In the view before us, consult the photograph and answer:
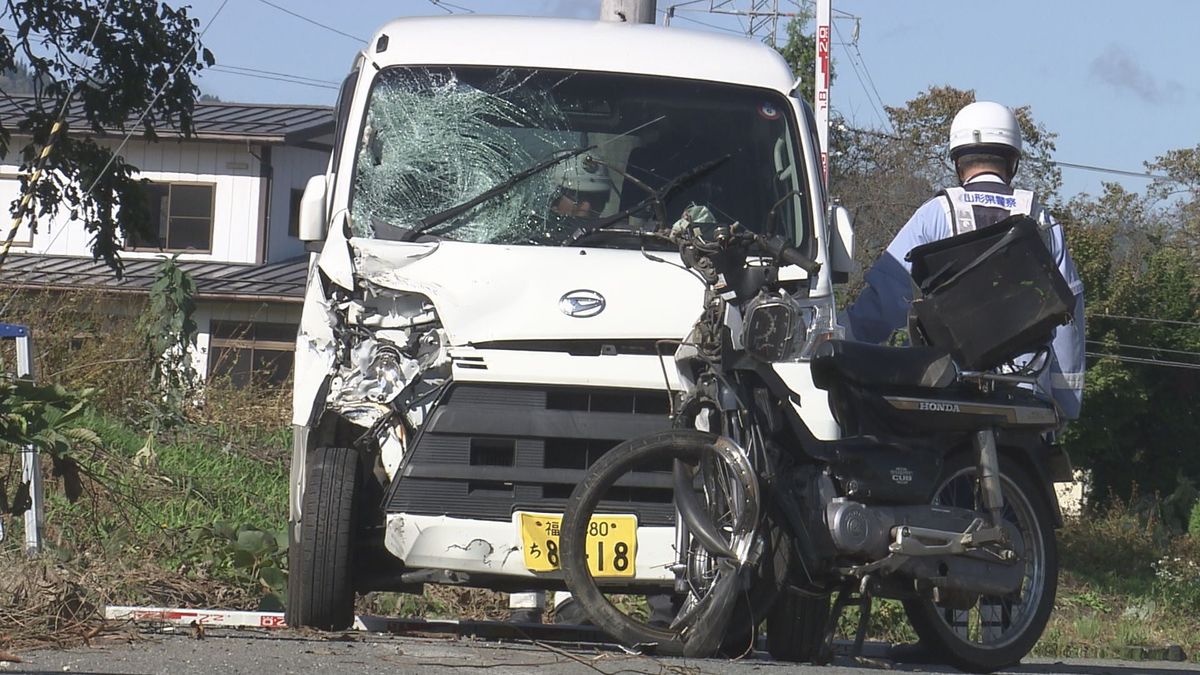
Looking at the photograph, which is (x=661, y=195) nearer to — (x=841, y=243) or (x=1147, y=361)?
(x=841, y=243)

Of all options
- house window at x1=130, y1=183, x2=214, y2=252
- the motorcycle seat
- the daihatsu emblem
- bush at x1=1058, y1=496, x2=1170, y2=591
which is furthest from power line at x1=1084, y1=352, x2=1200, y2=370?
the daihatsu emblem

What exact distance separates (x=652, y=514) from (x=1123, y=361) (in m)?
31.1

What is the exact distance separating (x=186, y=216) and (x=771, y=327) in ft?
103

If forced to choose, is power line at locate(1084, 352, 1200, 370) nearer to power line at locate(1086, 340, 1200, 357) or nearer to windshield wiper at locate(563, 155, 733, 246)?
power line at locate(1086, 340, 1200, 357)

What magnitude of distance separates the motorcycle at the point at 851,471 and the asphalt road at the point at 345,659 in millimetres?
267

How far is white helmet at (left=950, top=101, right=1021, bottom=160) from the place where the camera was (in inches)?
269

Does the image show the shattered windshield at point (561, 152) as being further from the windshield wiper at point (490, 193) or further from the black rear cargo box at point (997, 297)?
the black rear cargo box at point (997, 297)

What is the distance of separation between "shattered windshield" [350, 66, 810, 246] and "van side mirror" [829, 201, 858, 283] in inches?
4.8

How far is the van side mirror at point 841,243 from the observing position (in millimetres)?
6637

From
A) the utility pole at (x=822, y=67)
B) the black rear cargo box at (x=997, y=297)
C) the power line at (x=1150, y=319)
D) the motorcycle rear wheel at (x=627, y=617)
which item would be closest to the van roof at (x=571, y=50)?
the black rear cargo box at (x=997, y=297)

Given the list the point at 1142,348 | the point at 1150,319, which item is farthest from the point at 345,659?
the point at 1150,319

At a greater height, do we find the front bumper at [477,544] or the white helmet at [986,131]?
the white helmet at [986,131]

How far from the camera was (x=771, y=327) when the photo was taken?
534cm

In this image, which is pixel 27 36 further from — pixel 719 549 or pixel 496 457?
pixel 719 549
